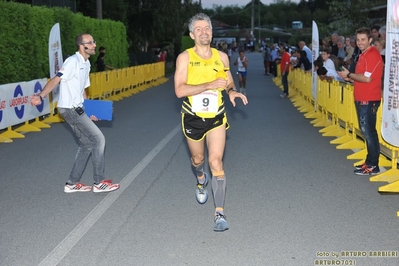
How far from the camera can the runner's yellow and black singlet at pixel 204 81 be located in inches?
261

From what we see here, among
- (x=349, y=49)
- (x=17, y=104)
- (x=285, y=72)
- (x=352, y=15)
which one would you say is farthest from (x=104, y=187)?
(x=352, y=15)

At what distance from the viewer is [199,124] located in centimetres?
675

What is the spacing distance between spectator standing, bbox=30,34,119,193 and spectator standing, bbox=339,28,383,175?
339 centimetres

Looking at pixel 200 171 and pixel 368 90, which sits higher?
pixel 368 90

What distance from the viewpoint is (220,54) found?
6879 millimetres

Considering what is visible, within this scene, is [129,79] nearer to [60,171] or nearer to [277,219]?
[60,171]

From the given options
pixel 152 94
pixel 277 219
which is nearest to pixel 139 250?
pixel 277 219

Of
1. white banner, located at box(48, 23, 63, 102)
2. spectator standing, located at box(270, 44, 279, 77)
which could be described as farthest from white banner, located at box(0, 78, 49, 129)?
spectator standing, located at box(270, 44, 279, 77)

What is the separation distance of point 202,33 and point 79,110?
88.7 inches

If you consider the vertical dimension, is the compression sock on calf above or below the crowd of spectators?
below

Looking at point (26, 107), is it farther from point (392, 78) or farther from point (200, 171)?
point (392, 78)

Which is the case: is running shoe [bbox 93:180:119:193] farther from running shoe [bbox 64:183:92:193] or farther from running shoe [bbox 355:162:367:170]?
running shoe [bbox 355:162:367:170]

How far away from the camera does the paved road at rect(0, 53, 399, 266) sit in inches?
228

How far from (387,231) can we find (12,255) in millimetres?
3372
